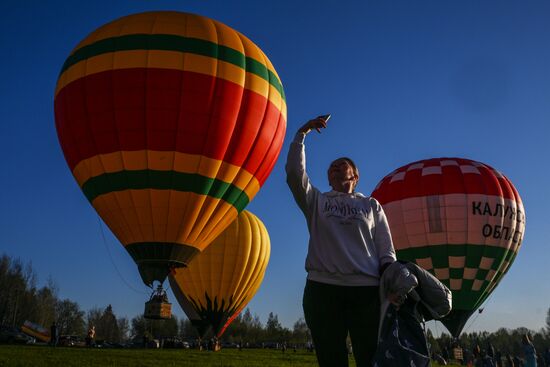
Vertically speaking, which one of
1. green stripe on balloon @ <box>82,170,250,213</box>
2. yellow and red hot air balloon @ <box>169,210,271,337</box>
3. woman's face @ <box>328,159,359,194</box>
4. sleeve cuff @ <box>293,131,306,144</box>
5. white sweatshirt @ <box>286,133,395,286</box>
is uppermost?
green stripe on balloon @ <box>82,170,250,213</box>

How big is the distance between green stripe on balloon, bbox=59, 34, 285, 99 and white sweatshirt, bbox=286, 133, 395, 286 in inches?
546

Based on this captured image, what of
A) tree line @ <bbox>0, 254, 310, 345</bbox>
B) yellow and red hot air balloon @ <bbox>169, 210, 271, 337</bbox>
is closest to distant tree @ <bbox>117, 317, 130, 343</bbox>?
tree line @ <bbox>0, 254, 310, 345</bbox>

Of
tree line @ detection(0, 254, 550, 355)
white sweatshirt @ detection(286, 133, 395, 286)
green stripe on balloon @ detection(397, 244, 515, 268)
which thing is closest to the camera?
white sweatshirt @ detection(286, 133, 395, 286)

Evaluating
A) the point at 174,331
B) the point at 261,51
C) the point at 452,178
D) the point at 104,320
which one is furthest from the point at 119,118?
the point at 104,320

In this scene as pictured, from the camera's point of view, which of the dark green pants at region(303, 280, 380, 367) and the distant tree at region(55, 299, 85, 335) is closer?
the dark green pants at region(303, 280, 380, 367)

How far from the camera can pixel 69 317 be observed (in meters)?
87.4

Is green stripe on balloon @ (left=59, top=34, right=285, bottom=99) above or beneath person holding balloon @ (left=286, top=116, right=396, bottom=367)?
above

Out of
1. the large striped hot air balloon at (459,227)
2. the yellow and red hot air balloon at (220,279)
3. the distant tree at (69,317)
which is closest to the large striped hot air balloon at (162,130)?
the large striped hot air balloon at (459,227)

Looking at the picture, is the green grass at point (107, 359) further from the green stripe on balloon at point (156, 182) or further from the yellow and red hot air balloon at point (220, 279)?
the yellow and red hot air balloon at point (220, 279)

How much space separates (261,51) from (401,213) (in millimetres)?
9349

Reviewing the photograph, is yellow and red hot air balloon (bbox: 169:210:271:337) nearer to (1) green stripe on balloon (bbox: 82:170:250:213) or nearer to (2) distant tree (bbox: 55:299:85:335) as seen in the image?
(1) green stripe on balloon (bbox: 82:170:250:213)

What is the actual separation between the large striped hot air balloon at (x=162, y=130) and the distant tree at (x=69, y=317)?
7576cm

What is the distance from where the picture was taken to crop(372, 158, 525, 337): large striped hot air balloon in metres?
21.9

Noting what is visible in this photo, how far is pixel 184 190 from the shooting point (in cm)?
1638
